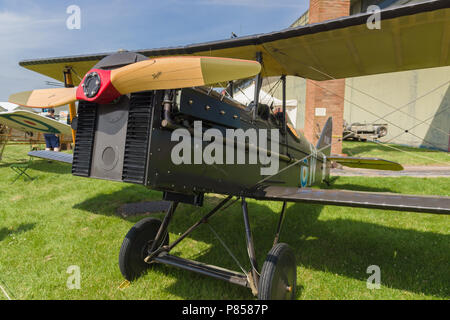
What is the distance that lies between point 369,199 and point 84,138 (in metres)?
2.68

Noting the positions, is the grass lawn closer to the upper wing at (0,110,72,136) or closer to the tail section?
the tail section

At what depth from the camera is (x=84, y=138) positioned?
7.56 ft

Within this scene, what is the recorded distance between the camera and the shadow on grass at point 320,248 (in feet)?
9.60

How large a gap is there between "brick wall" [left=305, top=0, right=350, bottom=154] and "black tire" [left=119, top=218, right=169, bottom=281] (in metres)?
9.71

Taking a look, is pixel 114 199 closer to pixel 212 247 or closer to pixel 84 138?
pixel 212 247

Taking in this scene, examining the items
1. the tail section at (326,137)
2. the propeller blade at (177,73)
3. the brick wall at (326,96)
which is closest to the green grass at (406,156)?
the brick wall at (326,96)

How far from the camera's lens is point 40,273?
310cm

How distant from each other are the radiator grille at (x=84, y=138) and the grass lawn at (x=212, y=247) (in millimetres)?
1353

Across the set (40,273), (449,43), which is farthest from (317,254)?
(40,273)

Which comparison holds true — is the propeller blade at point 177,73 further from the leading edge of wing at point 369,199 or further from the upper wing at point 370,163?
the upper wing at point 370,163

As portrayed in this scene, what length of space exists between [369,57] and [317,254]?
2890 millimetres

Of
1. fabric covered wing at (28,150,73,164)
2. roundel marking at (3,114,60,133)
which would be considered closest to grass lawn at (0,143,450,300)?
fabric covered wing at (28,150,73,164)

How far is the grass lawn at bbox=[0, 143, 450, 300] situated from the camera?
2.84 meters
